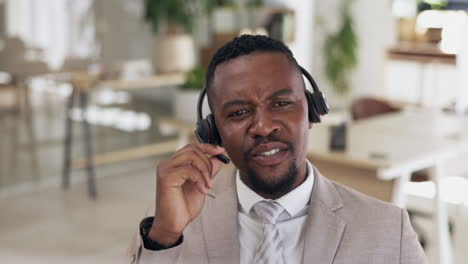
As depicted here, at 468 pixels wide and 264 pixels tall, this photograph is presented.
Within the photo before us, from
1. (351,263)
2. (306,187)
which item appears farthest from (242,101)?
(351,263)

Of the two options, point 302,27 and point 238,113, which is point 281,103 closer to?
point 238,113

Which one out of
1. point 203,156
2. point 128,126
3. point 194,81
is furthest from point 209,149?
point 128,126

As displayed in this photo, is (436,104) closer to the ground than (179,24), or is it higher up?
closer to the ground

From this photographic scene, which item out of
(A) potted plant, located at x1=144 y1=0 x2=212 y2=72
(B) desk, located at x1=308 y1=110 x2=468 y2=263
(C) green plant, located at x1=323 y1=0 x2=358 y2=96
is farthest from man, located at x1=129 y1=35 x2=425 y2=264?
(C) green plant, located at x1=323 y1=0 x2=358 y2=96

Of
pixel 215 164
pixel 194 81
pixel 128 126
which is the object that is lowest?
pixel 128 126

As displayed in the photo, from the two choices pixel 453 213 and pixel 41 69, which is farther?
pixel 41 69

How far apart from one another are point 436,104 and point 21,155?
198 inches

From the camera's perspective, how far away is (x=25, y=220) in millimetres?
4895

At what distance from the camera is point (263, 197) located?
4.84ft

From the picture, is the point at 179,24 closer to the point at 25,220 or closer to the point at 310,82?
the point at 25,220

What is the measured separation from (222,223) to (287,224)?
0.15 m

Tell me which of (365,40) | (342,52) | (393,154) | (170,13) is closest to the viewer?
(393,154)

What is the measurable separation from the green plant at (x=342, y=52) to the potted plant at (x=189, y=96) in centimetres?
436

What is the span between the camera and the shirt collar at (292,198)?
1468 millimetres
